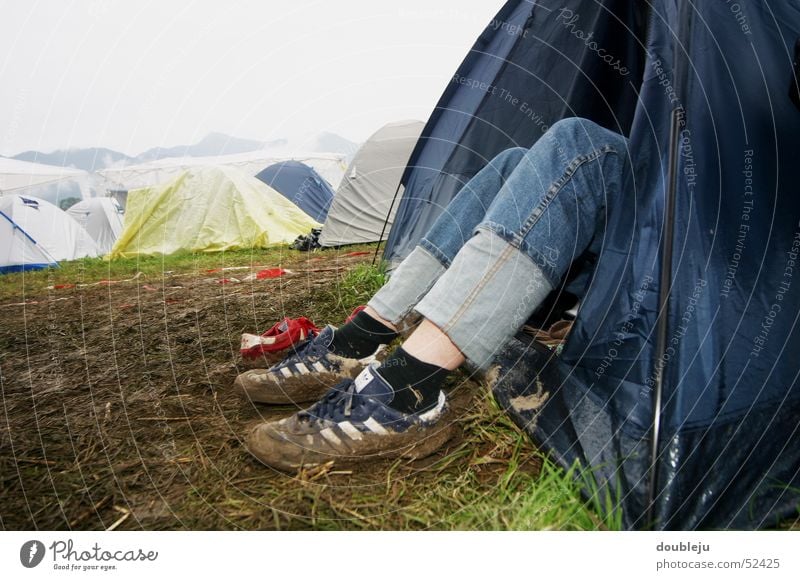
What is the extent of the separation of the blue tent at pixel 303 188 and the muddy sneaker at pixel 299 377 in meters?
6.10

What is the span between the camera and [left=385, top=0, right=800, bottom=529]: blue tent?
2.24 ft

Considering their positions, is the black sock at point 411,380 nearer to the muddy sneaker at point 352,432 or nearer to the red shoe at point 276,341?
the muddy sneaker at point 352,432

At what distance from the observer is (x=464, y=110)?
6.43 feet

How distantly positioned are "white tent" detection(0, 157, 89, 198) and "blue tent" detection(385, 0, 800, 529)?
1147 cm

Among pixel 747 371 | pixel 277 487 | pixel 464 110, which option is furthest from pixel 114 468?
pixel 464 110

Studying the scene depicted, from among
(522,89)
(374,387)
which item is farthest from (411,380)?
(522,89)

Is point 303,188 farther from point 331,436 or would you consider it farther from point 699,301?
point 699,301

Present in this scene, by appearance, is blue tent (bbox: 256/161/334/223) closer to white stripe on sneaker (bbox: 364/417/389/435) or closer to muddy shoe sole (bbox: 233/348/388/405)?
muddy shoe sole (bbox: 233/348/388/405)

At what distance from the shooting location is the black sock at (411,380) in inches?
32.4

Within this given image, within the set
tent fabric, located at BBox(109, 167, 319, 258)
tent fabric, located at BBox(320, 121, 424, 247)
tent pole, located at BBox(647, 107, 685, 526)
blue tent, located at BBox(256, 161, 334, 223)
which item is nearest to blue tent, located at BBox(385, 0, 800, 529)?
tent pole, located at BBox(647, 107, 685, 526)

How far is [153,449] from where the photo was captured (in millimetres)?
880
